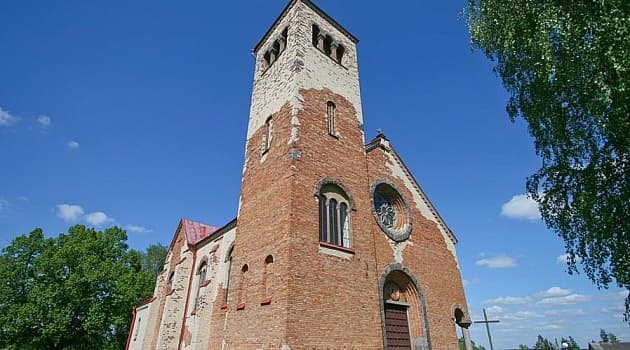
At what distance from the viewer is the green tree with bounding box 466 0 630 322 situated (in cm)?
783

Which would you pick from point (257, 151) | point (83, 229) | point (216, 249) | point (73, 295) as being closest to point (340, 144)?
point (257, 151)

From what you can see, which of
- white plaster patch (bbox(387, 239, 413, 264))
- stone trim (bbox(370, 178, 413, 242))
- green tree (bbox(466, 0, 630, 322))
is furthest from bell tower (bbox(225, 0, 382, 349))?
green tree (bbox(466, 0, 630, 322))

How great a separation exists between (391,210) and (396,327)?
5197 millimetres

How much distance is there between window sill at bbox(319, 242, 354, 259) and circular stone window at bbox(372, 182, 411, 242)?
3.23m

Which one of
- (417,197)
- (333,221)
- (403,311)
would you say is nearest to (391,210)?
(417,197)

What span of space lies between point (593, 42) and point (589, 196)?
3.67 metres

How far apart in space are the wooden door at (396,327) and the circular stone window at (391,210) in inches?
111

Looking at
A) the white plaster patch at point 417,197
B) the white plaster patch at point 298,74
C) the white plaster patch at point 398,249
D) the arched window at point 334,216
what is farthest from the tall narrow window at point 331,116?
the white plaster patch at point 398,249

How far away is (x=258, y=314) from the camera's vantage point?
37.1ft

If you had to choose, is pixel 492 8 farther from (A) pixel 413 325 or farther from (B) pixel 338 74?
(A) pixel 413 325

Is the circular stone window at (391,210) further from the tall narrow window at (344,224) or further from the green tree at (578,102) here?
the green tree at (578,102)

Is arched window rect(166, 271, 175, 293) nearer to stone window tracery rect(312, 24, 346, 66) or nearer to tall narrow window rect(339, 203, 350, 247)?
tall narrow window rect(339, 203, 350, 247)

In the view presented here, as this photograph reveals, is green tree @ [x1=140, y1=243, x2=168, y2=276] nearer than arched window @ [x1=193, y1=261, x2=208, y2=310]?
No

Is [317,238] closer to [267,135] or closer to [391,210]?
[267,135]
